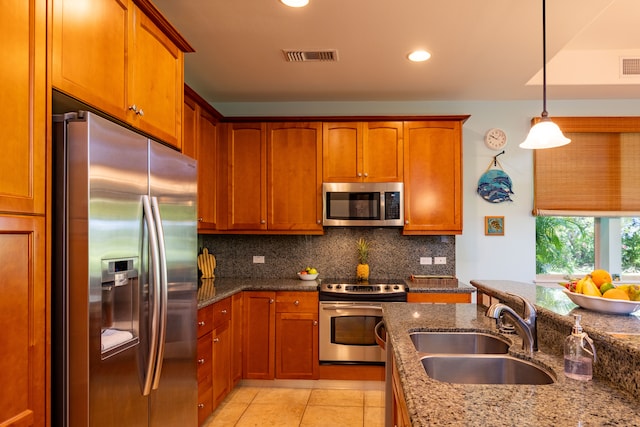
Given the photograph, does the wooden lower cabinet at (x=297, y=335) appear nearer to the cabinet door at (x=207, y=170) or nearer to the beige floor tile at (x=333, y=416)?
the beige floor tile at (x=333, y=416)

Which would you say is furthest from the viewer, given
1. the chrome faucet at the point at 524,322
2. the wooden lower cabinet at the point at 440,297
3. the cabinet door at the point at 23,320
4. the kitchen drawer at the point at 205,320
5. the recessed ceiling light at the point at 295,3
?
the wooden lower cabinet at the point at 440,297

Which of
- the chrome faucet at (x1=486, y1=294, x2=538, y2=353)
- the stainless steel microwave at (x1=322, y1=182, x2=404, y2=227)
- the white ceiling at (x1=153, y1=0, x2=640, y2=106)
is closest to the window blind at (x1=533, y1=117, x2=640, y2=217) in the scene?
the white ceiling at (x1=153, y1=0, x2=640, y2=106)

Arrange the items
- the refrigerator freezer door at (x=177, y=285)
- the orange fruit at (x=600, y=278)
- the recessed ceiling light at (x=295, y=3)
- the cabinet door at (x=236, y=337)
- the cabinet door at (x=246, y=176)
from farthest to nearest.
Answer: the cabinet door at (x=246, y=176), the cabinet door at (x=236, y=337), the recessed ceiling light at (x=295, y=3), the refrigerator freezer door at (x=177, y=285), the orange fruit at (x=600, y=278)

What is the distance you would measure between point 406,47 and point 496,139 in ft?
5.56

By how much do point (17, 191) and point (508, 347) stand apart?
5.81 feet

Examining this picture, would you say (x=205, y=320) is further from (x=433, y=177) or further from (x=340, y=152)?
(x=433, y=177)

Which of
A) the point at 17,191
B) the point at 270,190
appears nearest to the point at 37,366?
the point at 17,191

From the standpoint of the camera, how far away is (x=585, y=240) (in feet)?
13.6

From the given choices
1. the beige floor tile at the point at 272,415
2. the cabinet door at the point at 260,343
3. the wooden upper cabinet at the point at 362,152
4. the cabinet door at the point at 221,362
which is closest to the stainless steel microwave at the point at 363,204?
the wooden upper cabinet at the point at 362,152

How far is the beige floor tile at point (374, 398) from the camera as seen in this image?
3318mm

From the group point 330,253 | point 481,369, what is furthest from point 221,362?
point 481,369

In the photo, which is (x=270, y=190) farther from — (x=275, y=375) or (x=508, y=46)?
(x=508, y=46)

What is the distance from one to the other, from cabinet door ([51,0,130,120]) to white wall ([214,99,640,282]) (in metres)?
2.63

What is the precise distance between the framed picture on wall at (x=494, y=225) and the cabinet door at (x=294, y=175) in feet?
5.33
